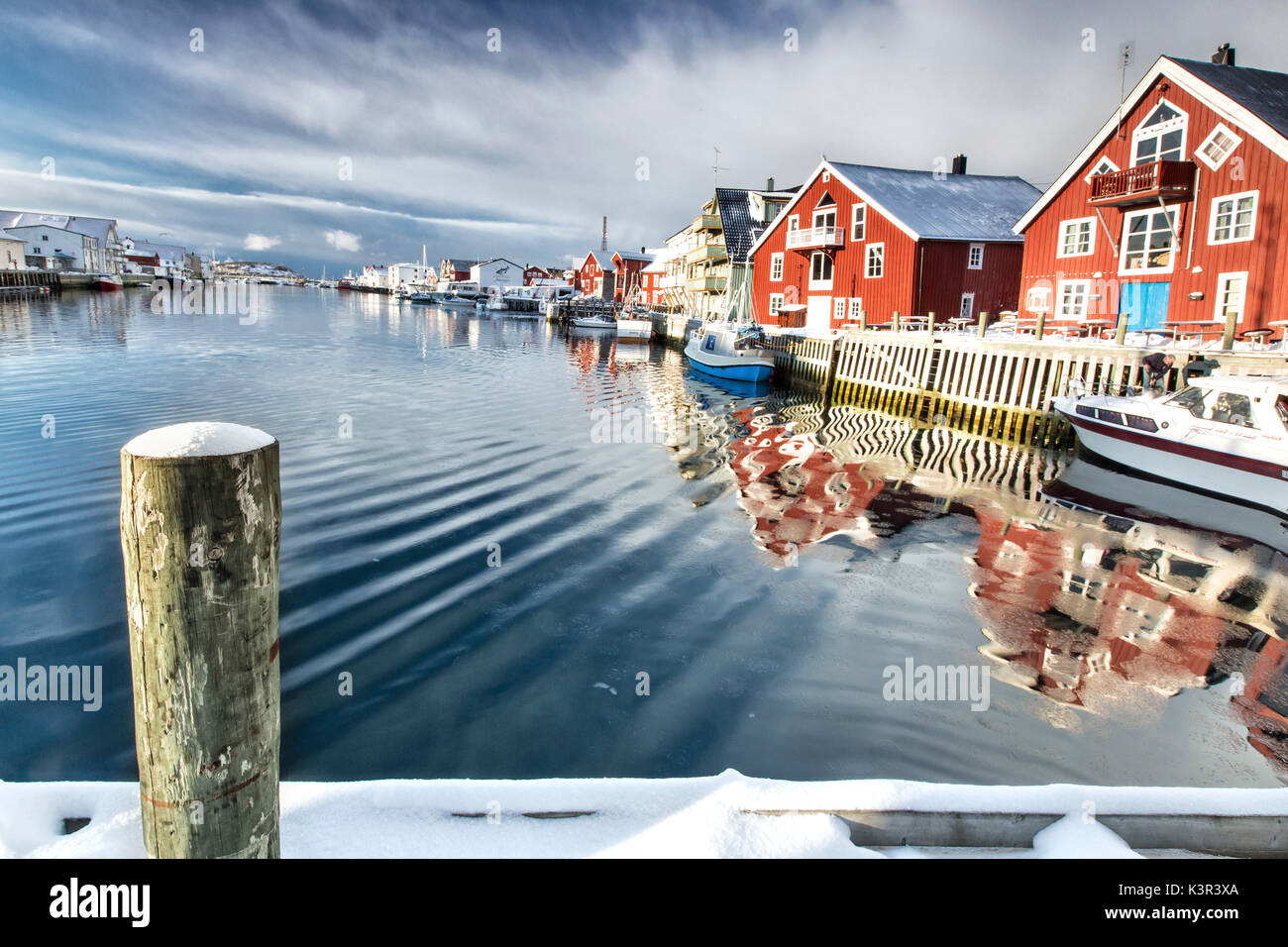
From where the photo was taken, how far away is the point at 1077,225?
28406 mm

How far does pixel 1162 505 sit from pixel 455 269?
184 m

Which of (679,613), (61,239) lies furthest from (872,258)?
(61,239)

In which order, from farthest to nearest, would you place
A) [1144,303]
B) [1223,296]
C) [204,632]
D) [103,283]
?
→ [103,283], [1144,303], [1223,296], [204,632]

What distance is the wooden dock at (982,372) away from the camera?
19734mm

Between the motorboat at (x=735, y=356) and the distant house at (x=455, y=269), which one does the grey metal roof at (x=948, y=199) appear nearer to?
the motorboat at (x=735, y=356)

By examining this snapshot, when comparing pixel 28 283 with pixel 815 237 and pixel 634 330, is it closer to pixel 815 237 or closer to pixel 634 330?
pixel 634 330

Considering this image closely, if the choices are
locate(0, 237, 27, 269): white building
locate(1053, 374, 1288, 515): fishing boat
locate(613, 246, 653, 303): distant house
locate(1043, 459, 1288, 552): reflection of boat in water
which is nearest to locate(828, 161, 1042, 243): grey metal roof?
locate(1053, 374, 1288, 515): fishing boat

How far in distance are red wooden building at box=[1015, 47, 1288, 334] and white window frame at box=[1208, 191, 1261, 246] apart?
0.11ft

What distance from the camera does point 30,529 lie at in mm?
10914

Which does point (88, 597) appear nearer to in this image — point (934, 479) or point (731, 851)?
point (731, 851)

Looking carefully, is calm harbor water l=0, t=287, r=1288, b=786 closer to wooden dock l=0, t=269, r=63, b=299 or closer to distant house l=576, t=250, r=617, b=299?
wooden dock l=0, t=269, r=63, b=299

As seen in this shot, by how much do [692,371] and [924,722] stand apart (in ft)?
123

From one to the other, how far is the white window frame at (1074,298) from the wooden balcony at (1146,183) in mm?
3109
